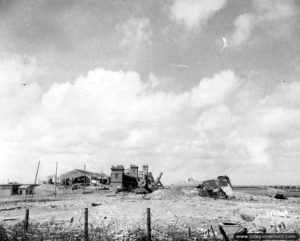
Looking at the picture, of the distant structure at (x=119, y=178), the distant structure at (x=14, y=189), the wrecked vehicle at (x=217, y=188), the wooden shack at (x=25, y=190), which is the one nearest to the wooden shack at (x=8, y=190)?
the distant structure at (x=14, y=189)

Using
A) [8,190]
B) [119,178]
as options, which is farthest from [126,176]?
[8,190]

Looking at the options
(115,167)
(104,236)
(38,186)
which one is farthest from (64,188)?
(104,236)

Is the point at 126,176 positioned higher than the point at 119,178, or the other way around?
the point at 126,176

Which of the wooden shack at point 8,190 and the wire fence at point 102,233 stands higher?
the wire fence at point 102,233

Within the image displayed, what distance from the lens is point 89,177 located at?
67125mm

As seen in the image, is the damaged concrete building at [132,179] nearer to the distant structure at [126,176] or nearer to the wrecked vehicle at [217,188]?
the distant structure at [126,176]

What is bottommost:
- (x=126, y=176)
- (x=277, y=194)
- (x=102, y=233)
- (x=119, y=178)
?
(x=277, y=194)

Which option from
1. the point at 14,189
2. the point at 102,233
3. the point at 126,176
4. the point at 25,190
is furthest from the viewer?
the point at 126,176

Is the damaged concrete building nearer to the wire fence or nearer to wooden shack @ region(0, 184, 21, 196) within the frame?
wooden shack @ region(0, 184, 21, 196)

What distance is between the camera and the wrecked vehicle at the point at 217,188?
42031mm

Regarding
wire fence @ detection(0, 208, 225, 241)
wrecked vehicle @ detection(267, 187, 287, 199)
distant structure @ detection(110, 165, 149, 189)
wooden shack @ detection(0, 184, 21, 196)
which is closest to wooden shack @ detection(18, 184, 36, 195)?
wooden shack @ detection(0, 184, 21, 196)

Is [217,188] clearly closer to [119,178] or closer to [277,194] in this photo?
[277,194]

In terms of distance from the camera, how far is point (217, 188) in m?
42.5

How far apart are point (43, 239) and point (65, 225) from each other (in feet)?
13.1
